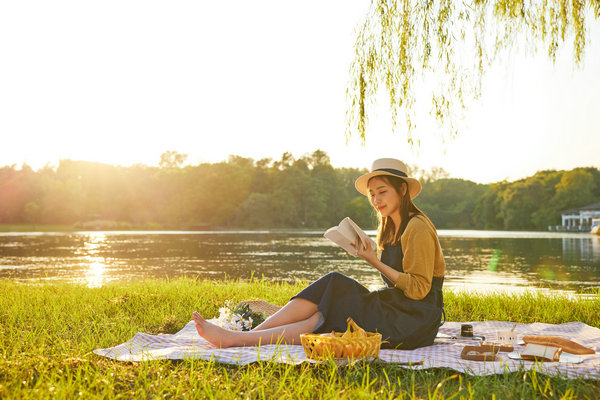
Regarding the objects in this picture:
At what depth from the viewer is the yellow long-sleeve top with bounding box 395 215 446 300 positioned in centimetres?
352

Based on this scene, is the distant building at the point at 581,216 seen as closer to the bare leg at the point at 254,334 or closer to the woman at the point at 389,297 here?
the woman at the point at 389,297

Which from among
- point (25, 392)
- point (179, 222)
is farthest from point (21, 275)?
point (179, 222)

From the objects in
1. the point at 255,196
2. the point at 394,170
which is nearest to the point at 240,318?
the point at 394,170

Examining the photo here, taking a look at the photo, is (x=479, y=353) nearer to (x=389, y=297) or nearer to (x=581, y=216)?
(x=389, y=297)

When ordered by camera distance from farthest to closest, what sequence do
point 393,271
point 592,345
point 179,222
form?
point 179,222 → point 592,345 → point 393,271

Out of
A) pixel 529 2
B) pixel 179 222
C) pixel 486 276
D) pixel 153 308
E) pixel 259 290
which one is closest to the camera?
pixel 529 2

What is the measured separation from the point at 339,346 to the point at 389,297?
0.66 metres

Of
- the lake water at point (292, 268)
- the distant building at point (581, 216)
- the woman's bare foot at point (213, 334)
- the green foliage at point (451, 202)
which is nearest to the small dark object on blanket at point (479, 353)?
the woman's bare foot at point (213, 334)

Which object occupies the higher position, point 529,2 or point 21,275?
point 529,2

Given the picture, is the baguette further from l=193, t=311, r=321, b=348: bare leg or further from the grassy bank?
l=193, t=311, r=321, b=348: bare leg

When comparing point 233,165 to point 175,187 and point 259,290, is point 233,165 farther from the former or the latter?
point 259,290

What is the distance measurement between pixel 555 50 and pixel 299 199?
2322 inches

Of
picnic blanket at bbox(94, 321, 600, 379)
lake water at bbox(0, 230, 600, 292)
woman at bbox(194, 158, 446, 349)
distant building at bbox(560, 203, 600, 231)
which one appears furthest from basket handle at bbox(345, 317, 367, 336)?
distant building at bbox(560, 203, 600, 231)

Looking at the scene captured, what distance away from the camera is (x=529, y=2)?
5.05 meters
